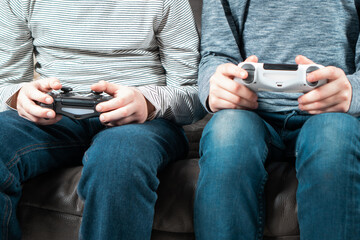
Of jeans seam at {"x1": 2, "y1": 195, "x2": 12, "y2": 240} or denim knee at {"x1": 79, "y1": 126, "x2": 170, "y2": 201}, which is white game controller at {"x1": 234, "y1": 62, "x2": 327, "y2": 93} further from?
jeans seam at {"x1": 2, "y1": 195, "x2": 12, "y2": 240}

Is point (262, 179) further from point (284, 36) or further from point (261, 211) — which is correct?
point (284, 36)

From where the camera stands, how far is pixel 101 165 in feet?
2.22

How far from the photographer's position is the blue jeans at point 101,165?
2.14 ft

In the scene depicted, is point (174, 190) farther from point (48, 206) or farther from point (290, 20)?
point (290, 20)

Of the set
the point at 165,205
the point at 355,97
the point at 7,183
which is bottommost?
the point at 165,205

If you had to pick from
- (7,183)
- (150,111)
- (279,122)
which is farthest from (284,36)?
(7,183)

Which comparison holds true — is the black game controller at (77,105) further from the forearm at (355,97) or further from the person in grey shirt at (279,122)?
the forearm at (355,97)

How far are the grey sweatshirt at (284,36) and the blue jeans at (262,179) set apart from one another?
0.58 feet

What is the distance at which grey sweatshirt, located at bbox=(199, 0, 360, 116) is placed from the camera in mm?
899

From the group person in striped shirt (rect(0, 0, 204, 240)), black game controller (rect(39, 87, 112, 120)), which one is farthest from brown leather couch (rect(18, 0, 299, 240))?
black game controller (rect(39, 87, 112, 120))

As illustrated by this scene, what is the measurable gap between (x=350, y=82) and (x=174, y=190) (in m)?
0.40

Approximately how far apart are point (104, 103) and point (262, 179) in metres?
0.33

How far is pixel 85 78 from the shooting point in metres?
0.99

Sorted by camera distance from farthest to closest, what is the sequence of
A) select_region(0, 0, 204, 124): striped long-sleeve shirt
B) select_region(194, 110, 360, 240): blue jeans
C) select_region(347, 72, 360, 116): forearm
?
select_region(0, 0, 204, 124): striped long-sleeve shirt < select_region(347, 72, 360, 116): forearm < select_region(194, 110, 360, 240): blue jeans
